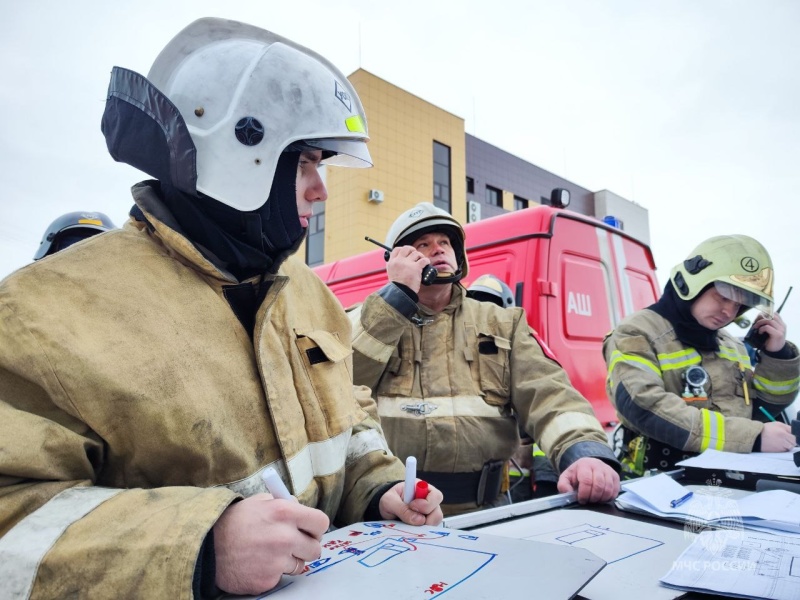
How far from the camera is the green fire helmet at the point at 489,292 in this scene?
342 centimetres

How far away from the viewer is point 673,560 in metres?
1.17

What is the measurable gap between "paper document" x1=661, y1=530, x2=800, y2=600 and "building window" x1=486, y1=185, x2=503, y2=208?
57.6 ft

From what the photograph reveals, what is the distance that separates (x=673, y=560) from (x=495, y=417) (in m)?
1.35

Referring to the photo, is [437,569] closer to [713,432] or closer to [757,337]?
[713,432]

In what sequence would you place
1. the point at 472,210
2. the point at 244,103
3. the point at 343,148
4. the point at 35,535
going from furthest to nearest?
the point at 472,210
the point at 343,148
the point at 244,103
the point at 35,535

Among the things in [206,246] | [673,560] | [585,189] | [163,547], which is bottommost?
[673,560]

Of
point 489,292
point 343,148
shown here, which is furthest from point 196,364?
point 489,292

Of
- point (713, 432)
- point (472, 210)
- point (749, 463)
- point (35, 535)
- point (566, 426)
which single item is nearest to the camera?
point (35, 535)

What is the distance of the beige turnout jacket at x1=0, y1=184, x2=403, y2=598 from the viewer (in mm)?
810

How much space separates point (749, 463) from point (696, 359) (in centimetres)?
93

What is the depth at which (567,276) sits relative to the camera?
396 centimetres

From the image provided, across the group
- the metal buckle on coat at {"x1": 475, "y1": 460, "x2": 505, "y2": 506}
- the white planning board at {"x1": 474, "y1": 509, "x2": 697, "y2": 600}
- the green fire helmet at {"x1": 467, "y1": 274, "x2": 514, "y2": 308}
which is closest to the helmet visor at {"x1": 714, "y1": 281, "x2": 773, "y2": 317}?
the green fire helmet at {"x1": 467, "y1": 274, "x2": 514, "y2": 308}

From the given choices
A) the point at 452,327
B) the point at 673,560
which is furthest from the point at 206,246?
the point at 452,327

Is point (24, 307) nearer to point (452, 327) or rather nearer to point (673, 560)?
point (673, 560)
